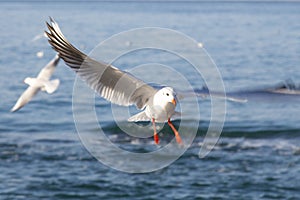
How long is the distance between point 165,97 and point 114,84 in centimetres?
167

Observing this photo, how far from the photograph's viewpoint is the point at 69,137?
184 ft

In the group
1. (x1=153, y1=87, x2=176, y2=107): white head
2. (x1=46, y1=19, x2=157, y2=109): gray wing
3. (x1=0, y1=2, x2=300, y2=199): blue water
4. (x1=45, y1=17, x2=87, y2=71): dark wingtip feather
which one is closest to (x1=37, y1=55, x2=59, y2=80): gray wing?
(x1=46, y1=19, x2=157, y2=109): gray wing

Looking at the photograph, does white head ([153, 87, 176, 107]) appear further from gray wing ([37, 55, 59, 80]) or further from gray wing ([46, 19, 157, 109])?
gray wing ([37, 55, 59, 80])

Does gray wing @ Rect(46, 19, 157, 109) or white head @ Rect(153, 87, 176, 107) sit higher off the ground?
gray wing @ Rect(46, 19, 157, 109)

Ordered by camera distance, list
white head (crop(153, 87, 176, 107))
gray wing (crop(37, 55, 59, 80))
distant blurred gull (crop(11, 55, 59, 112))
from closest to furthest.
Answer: white head (crop(153, 87, 176, 107))
distant blurred gull (crop(11, 55, 59, 112))
gray wing (crop(37, 55, 59, 80))

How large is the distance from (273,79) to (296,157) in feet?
112

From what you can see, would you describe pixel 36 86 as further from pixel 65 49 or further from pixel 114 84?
pixel 65 49

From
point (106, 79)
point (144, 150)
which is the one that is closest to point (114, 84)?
point (106, 79)

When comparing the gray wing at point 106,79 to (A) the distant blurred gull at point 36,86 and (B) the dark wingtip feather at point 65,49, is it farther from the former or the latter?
(A) the distant blurred gull at point 36,86

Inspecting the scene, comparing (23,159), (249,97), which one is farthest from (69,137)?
(249,97)

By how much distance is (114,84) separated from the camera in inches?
567

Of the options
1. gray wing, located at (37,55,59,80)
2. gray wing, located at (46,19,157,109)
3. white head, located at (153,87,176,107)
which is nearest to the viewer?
white head, located at (153,87,176,107)

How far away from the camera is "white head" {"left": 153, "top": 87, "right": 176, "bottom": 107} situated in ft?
42.1

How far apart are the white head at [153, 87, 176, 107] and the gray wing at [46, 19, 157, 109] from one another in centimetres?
74
